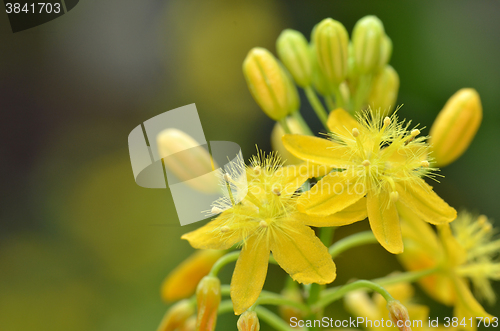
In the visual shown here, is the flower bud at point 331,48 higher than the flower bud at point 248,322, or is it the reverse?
the flower bud at point 331,48

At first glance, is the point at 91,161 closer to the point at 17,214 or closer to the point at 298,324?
the point at 17,214

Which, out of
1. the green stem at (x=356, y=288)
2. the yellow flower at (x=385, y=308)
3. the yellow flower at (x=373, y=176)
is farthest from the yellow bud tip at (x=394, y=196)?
the yellow flower at (x=385, y=308)

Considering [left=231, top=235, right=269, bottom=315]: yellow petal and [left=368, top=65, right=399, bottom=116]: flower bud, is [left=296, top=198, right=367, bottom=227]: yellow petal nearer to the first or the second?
[left=231, top=235, right=269, bottom=315]: yellow petal

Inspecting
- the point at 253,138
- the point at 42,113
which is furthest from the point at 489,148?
the point at 42,113

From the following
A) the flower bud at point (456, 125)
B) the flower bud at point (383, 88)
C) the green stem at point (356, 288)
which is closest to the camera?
the green stem at point (356, 288)

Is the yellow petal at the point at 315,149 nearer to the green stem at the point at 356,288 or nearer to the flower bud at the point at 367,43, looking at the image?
the green stem at the point at 356,288

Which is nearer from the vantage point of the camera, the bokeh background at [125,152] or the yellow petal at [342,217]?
the yellow petal at [342,217]
